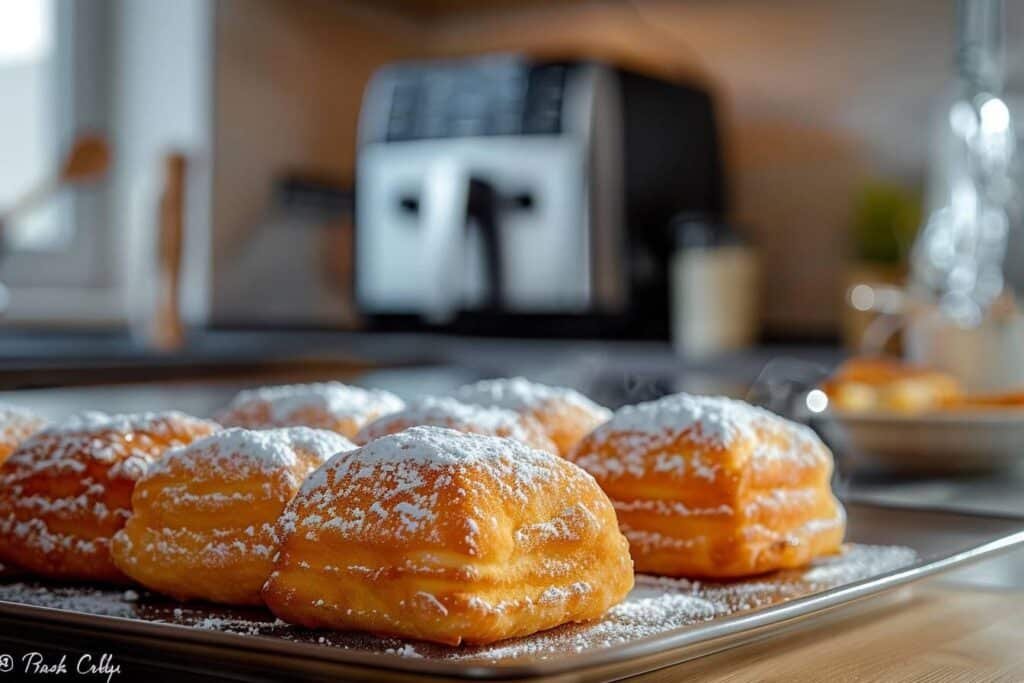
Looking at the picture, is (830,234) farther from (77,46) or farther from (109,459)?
(109,459)

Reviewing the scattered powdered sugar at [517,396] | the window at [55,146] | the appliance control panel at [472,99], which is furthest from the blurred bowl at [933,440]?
the window at [55,146]

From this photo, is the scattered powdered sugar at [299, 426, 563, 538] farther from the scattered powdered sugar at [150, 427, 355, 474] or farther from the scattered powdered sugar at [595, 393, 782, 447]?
the scattered powdered sugar at [595, 393, 782, 447]

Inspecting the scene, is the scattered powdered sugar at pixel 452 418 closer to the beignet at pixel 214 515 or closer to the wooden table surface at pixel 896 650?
the beignet at pixel 214 515

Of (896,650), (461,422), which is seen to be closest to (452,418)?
(461,422)

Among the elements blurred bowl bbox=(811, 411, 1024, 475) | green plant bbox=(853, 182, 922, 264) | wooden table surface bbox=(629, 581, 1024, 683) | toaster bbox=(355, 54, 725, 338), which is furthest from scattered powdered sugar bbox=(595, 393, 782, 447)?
green plant bbox=(853, 182, 922, 264)

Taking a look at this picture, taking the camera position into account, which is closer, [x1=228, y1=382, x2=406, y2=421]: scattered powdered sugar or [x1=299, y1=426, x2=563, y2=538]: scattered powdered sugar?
[x1=299, y1=426, x2=563, y2=538]: scattered powdered sugar

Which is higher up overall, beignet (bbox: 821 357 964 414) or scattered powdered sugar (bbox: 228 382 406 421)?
scattered powdered sugar (bbox: 228 382 406 421)

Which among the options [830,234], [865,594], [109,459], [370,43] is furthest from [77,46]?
[865,594]
